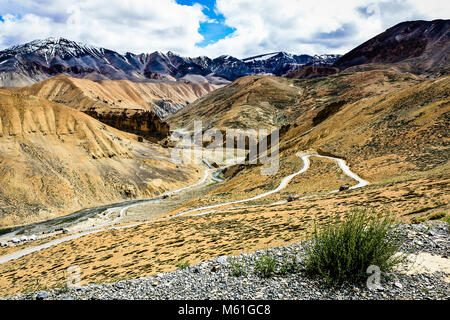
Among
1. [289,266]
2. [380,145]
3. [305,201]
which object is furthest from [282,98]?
[289,266]

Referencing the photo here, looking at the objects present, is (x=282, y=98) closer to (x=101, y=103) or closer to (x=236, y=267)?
(x=101, y=103)

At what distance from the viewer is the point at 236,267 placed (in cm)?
725

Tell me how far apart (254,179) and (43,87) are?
166358 mm

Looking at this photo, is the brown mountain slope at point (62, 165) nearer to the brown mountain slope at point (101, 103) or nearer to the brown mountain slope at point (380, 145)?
the brown mountain slope at point (380, 145)

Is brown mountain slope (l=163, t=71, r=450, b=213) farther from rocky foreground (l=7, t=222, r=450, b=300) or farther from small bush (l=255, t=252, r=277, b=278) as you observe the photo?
small bush (l=255, t=252, r=277, b=278)

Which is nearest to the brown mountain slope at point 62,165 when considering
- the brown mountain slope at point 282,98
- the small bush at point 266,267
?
the small bush at point 266,267

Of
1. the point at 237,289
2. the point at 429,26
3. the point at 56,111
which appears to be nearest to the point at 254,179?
the point at 237,289

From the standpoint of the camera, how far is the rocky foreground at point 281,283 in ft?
18.1

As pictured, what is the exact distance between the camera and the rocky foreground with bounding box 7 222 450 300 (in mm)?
5504

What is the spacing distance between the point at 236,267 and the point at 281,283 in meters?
1.41

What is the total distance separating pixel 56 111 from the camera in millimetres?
57906

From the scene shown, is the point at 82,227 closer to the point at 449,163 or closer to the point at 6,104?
the point at 6,104

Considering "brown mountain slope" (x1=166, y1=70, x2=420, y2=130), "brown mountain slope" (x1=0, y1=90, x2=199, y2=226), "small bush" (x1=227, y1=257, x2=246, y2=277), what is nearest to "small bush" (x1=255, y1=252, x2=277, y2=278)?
"small bush" (x1=227, y1=257, x2=246, y2=277)

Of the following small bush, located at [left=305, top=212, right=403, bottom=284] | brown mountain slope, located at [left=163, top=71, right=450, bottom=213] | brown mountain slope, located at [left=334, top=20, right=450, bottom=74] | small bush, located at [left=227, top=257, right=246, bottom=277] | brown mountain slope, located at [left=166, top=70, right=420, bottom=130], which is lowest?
small bush, located at [left=227, top=257, right=246, bottom=277]
